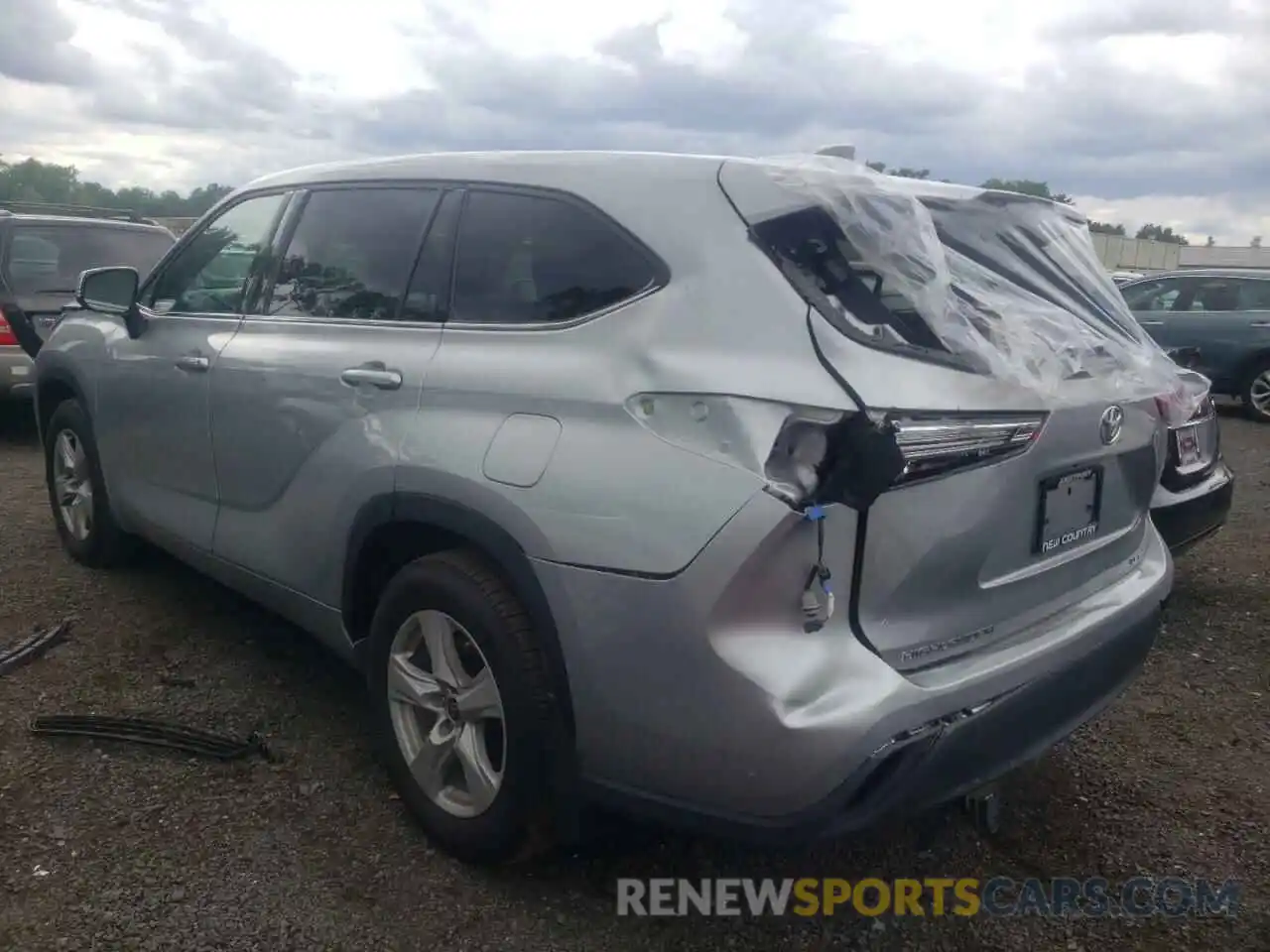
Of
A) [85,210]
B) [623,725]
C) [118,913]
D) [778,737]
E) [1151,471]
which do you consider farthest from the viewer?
[85,210]

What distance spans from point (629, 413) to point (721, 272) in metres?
0.35

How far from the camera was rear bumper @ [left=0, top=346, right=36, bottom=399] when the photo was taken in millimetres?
7766

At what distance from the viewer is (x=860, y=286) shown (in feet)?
7.70

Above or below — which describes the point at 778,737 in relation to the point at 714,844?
above

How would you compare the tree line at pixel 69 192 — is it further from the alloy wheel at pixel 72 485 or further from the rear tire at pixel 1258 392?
the rear tire at pixel 1258 392

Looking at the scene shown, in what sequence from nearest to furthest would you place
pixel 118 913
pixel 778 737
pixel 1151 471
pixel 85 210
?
pixel 778 737
pixel 118 913
pixel 1151 471
pixel 85 210

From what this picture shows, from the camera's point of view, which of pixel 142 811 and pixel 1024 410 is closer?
pixel 1024 410

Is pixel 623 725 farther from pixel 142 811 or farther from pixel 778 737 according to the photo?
pixel 142 811

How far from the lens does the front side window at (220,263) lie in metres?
3.75

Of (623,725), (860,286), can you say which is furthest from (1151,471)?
(623,725)

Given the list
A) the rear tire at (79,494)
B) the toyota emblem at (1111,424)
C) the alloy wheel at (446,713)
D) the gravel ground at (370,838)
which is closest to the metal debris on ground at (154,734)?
the gravel ground at (370,838)

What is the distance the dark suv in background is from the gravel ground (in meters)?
4.26

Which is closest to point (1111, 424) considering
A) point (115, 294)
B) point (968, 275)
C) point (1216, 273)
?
point (968, 275)

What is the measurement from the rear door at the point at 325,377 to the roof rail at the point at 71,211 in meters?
6.09
